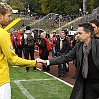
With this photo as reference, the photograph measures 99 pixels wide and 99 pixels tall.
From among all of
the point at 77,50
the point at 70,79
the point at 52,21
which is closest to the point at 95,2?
the point at 52,21

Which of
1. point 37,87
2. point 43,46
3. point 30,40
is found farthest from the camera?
point 43,46

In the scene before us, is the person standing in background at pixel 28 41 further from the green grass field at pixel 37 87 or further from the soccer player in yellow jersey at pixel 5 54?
the soccer player in yellow jersey at pixel 5 54

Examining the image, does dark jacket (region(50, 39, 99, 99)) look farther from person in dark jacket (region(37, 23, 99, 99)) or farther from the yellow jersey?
the yellow jersey

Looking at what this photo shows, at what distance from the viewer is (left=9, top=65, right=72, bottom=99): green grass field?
815 centimetres

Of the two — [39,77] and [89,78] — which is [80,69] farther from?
[39,77]

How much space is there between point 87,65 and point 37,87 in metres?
4.53

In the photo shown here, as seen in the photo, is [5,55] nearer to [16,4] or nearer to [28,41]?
[28,41]

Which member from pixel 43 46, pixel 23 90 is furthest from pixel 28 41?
pixel 23 90

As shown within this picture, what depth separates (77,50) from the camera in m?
5.07

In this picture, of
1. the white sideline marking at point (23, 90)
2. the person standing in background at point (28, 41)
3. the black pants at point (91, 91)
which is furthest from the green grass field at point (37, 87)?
the black pants at point (91, 91)

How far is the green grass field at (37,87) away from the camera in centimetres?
815

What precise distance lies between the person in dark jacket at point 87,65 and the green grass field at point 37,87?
300cm

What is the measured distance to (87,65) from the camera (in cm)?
489

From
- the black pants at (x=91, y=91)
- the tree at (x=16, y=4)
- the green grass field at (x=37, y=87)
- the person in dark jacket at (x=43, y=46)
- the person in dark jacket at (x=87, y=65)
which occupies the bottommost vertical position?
the tree at (x=16, y=4)
